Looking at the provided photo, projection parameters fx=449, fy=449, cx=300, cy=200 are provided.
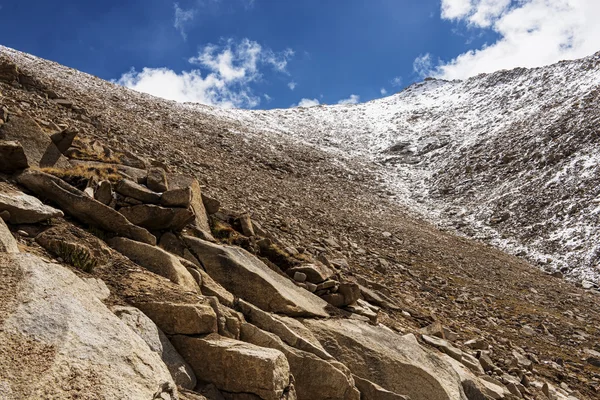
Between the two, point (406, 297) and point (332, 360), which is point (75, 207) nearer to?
point (332, 360)

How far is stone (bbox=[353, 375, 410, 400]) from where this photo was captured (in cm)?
752

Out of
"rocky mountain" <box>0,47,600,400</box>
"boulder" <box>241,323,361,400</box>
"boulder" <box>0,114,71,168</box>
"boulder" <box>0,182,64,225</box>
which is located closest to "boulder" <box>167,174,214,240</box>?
"rocky mountain" <box>0,47,600,400</box>

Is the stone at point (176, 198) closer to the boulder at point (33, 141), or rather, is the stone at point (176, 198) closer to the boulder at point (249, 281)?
the boulder at point (249, 281)

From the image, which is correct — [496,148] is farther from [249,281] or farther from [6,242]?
[6,242]

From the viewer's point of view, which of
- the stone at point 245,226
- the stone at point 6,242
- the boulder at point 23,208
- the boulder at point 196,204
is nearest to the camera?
the stone at point 6,242

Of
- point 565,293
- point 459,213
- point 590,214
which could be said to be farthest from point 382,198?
point 565,293

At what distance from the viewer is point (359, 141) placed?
6222 centimetres

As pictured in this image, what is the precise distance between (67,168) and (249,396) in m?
6.91

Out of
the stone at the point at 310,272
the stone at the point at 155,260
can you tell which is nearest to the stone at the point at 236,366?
the stone at the point at 155,260

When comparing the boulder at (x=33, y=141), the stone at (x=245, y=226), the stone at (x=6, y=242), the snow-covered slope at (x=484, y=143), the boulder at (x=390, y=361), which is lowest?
the stone at (x=6, y=242)

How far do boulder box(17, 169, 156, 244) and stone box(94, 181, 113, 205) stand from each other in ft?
2.48

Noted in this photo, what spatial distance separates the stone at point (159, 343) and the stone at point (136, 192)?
3883 millimetres

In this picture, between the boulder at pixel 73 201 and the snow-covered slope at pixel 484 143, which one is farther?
the snow-covered slope at pixel 484 143

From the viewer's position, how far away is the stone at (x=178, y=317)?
19.9 feet
